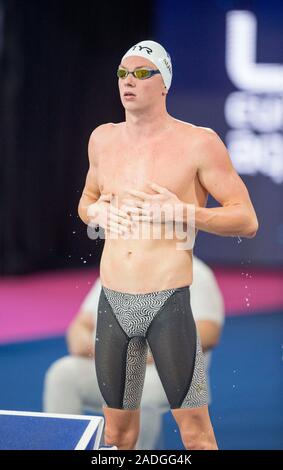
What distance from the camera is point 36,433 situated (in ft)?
8.09

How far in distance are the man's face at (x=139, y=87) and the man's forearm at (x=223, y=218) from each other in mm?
464

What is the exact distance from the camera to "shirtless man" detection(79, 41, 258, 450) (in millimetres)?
2984

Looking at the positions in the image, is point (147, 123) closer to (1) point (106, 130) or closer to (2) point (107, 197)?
(1) point (106, 130)

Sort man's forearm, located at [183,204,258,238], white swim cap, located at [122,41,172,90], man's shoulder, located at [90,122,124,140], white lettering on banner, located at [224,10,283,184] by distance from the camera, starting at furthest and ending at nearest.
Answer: white lettering on banner, located at [224,10,283,184] < man's shoulder, located at [90,122,124,140] < white swim cap, located at [122,41,172,90] < man's forearm, located at [183,204,258,238]

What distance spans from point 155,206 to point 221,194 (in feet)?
0.88

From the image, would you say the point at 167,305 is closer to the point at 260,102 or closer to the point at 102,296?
the point at 102,296

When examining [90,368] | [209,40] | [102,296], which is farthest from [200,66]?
[90,368]

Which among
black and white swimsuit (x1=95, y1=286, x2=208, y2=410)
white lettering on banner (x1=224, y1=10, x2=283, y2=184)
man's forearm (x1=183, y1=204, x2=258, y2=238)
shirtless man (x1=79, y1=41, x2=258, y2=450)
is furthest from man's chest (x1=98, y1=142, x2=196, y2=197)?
white lettering on banner (x1=224, y1=10, x2=283, y2=184)

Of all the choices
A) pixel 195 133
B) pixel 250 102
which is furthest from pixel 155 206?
pixel 250 102

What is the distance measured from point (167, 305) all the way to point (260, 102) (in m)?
1.40

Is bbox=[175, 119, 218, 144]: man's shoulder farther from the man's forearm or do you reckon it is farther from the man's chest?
the man's forearm

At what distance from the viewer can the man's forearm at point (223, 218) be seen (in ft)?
9.65

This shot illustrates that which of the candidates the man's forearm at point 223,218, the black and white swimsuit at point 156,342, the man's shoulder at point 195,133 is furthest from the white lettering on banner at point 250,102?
the black and white swimsuit at point 156,342

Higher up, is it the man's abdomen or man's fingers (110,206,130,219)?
man's fingers (110,206,130,219)
